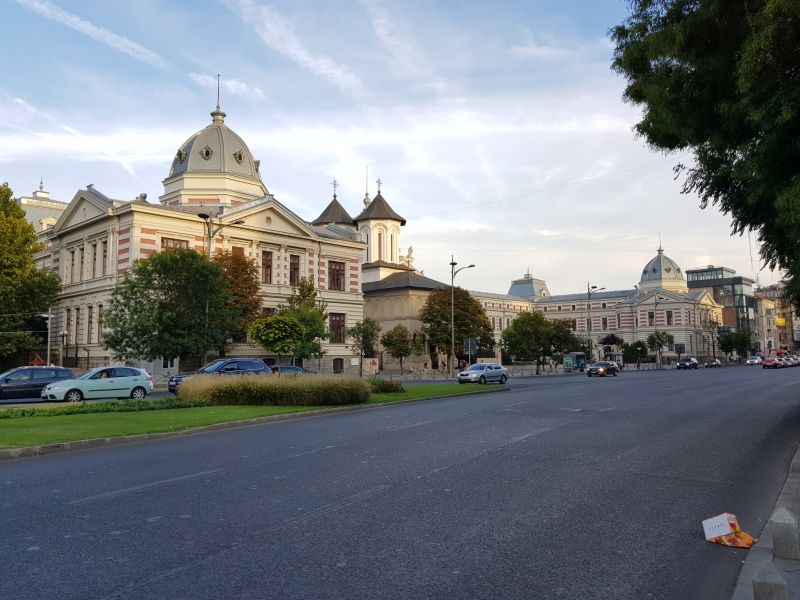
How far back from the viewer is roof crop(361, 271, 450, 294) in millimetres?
77438

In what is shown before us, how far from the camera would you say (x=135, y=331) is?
37.3 meters

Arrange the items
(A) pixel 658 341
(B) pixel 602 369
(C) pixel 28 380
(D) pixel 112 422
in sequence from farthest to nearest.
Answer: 1. (A) pixel 658 341
2. (B) pixel 602 369
3. (C) pixel 28 380
4. (D) pixel 112 422

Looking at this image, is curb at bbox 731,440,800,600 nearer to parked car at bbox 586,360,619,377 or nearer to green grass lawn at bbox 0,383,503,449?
green grass lawn at bbox 0,383,503,449

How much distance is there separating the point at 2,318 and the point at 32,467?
42.9 m

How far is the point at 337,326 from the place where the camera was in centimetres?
5781

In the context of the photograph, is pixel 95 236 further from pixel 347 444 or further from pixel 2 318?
pixel 347 444

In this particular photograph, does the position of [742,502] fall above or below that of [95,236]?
below

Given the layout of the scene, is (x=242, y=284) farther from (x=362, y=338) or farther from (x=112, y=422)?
(x=112, y=422)

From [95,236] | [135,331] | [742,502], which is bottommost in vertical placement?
[742,502]

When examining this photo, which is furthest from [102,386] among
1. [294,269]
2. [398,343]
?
[398,343]

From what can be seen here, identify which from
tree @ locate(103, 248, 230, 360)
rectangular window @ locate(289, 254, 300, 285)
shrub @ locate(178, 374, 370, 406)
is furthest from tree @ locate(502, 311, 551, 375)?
shrub @ locate(178, 374, 370, 406)

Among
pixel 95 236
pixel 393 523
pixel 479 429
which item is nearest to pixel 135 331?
pixel 95 236

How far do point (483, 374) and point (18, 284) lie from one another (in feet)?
111

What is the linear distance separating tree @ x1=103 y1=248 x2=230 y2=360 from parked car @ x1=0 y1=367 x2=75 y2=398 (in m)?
10.5
